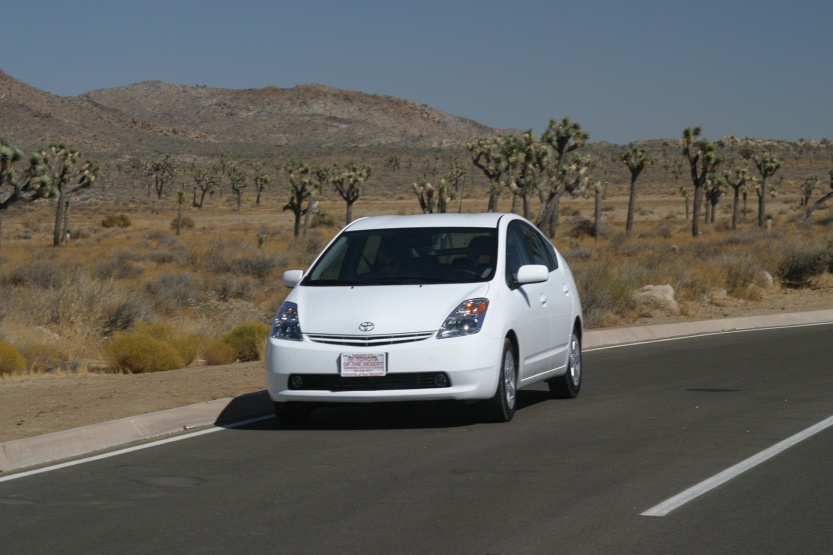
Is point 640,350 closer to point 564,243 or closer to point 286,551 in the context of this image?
point 286,551

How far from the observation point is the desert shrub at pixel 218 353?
18.0 meters

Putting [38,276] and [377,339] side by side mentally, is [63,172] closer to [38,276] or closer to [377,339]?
[38,276]

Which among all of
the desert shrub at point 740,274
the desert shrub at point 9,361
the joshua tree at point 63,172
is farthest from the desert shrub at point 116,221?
the desert shrub at point 9,361

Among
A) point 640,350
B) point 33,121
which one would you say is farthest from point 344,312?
point 33,121

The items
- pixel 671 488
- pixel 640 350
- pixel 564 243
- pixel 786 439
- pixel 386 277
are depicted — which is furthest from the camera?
pixel 564 243

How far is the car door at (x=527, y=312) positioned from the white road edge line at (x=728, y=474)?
2402 mm

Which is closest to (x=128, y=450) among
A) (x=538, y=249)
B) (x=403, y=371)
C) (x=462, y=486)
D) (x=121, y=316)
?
(x=403, y=371)

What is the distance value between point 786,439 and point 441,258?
3386mm

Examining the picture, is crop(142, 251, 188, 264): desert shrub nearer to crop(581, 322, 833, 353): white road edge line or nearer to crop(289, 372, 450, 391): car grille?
crop(581, 322, 833, 353): white road edge line

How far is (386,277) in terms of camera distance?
10.9 meters

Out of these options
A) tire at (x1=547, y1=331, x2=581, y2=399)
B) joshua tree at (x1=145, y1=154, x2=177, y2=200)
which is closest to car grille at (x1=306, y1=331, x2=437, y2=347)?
tire at (x1=547, y1=331, x2=581, y2=399)

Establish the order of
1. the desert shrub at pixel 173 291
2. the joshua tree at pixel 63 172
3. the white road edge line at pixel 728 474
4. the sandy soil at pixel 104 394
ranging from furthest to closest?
the joshua tree at pixel 63 172, the desert shrub at pixel 173 291, the sandy soil at pixel 104 394, the white road edge line at pixel 728 474

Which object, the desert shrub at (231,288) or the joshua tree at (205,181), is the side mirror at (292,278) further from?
the joshua tree at (205,181)

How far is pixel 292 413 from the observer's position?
1070 centimetres
